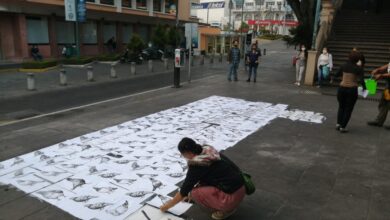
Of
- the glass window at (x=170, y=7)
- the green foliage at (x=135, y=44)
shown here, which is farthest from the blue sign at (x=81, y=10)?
the glass window at (x=170, y=7)

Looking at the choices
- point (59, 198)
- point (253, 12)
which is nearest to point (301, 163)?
point (59, 198)

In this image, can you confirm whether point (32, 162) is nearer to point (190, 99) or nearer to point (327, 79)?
point (190, 99)

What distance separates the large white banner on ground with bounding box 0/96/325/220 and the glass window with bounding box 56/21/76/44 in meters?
21.2

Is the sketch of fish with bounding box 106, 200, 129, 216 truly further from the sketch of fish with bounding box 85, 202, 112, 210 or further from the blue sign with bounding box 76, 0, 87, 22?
the blue sign with bounding box 76, 0, 87, 22

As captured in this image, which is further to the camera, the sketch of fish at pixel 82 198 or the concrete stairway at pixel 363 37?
the concrete stairway at pixel 363 37

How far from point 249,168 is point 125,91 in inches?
368

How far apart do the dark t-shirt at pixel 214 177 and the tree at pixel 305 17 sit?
58.0 feet

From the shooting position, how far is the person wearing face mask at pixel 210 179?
3.68 meters

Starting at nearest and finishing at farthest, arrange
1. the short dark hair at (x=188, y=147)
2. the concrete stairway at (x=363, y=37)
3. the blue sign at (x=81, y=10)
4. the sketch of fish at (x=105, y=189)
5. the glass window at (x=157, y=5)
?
the short dark hair at (x=188, y=147), the sketch of fish at (x=105, y=189), the concrete stairway at (x=363, y=37), the blue sign at (x=81, y=10), the glass window at (x=157, y=5)

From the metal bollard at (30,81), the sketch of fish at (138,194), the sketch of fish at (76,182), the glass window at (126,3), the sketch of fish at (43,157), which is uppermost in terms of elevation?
the glass window at (126,3)

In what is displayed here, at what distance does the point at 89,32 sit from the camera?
29953 millimetres

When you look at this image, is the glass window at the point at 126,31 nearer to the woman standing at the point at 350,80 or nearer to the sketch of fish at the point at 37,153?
the sketch of fish at the point at 37,153

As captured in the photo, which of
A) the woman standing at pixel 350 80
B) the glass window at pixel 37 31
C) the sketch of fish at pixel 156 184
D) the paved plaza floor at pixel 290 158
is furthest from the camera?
the glass window at pixel 37 31

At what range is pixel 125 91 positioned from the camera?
14109 mm
